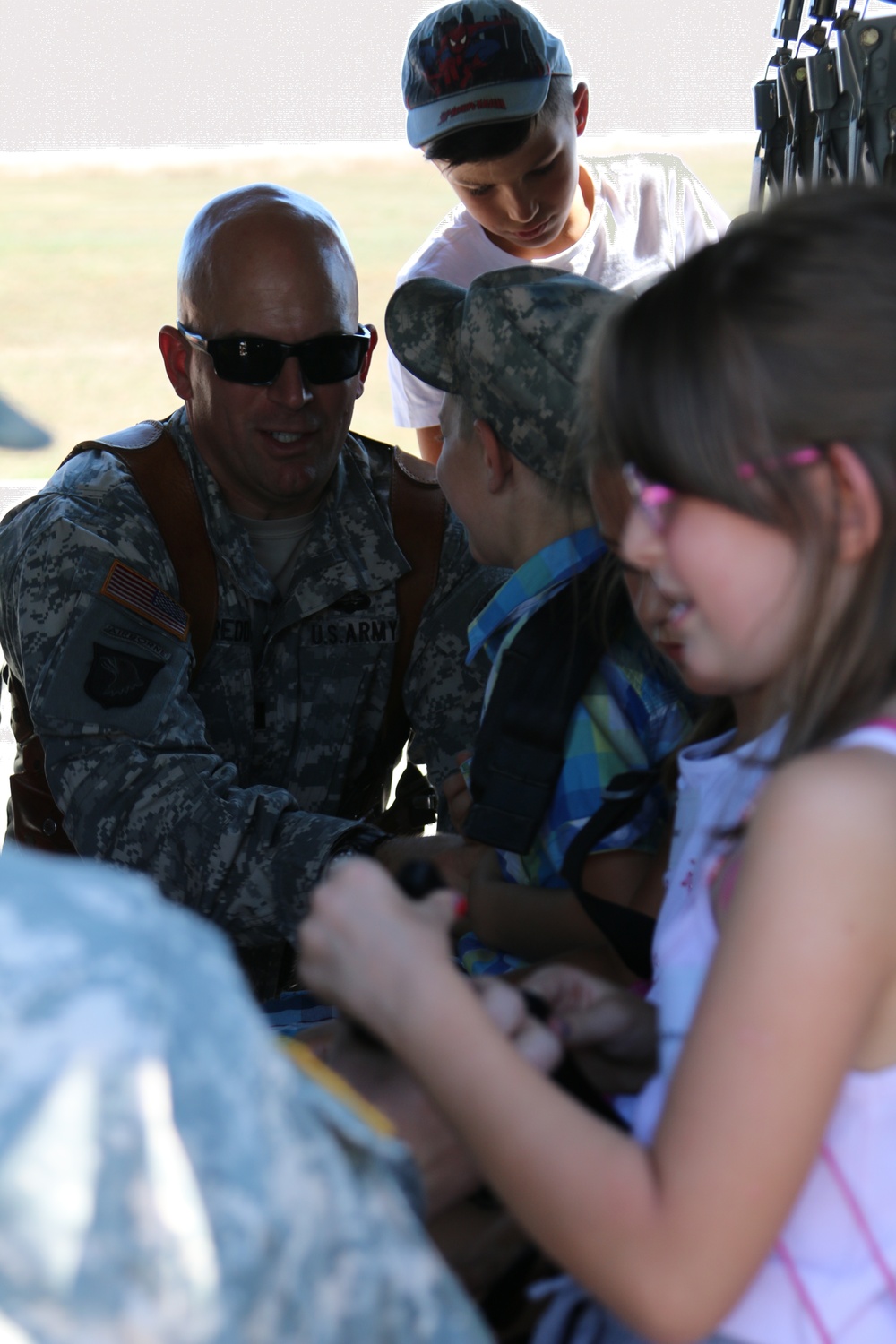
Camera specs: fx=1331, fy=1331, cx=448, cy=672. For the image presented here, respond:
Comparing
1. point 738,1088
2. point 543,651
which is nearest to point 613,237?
point 543,651

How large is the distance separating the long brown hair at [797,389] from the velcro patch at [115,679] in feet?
4.44

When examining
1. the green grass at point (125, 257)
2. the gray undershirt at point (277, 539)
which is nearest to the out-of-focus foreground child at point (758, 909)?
the gray undershirt at point (277, 539)

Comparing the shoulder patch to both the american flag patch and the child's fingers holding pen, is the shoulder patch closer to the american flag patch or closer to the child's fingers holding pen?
the child's fingers holding pen

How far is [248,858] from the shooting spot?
81.7 inches

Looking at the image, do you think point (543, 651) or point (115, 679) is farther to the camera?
point (115, 679)

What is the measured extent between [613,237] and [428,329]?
194 cm

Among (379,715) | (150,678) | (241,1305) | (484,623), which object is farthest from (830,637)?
(379,715)

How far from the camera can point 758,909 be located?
80cm

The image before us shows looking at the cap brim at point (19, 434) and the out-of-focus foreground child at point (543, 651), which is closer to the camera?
the out-of-focus foreground child at point (543, 651)

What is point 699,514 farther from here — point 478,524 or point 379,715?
point 379,715

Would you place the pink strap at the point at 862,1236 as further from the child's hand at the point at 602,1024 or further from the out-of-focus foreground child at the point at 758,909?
the child's hand at the point at 602,1024

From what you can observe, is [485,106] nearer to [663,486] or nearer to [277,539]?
[277,539]

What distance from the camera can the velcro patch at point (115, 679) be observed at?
2148 mm

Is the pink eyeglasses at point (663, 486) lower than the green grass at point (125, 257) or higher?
lower
